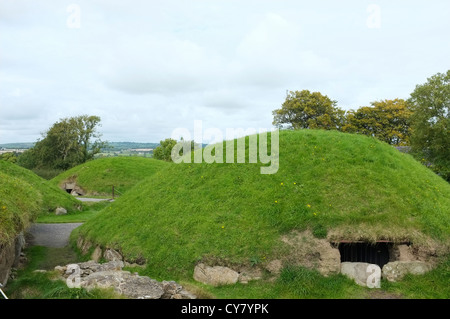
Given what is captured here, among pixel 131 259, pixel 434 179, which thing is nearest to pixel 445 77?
pixel 434 179

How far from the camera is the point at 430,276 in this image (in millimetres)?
10766

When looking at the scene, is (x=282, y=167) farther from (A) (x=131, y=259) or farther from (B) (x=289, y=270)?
(A) (x=131, y=259)

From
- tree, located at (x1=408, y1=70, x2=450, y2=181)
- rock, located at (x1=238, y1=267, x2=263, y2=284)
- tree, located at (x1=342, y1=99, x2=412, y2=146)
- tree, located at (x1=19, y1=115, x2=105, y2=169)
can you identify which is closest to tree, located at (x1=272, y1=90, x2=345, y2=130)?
tree, located at (x1=342, y1=99, x2=412, y2=146)

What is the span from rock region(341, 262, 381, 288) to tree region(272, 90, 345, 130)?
45020 mm

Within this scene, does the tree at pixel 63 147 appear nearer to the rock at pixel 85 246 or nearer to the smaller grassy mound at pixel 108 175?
the smaller grassy mound at pixel 108 175

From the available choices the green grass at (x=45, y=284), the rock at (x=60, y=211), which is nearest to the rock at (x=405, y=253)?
the green grass at (x=45, y=284)

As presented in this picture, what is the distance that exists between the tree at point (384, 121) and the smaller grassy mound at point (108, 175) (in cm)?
3209

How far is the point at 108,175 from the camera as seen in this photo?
131 feet

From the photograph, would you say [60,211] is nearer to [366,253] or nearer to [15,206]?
[15,206]

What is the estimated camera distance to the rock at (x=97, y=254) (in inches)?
562

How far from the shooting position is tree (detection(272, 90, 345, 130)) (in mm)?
54688

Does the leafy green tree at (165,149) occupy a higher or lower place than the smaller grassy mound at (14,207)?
higher

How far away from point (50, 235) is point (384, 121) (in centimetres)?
4940

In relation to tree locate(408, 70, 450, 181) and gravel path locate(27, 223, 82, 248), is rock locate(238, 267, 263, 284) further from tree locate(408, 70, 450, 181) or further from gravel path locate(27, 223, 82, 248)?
tree locate(408, 70, 450, 181)
